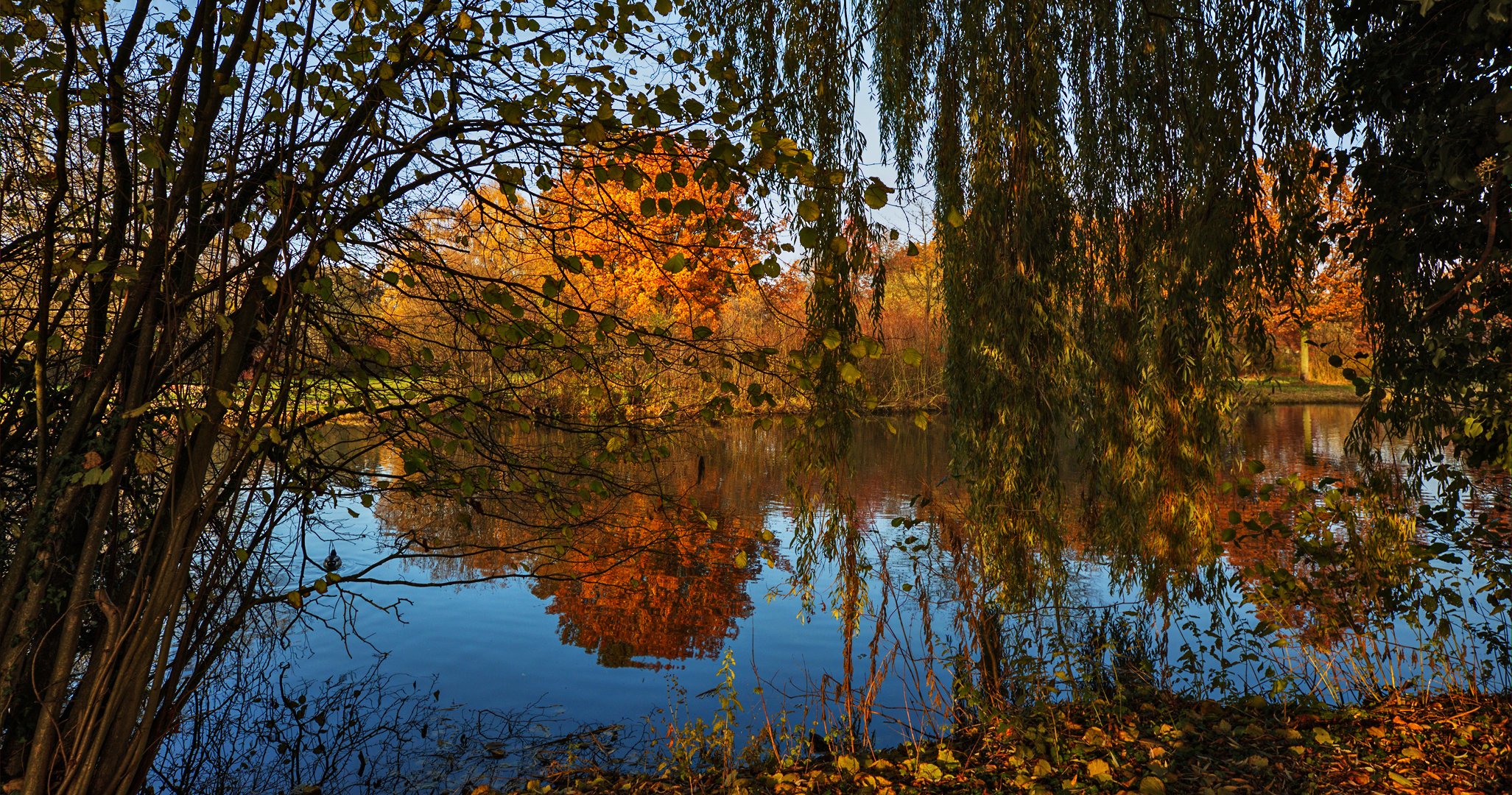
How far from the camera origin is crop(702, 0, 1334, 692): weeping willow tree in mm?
4160

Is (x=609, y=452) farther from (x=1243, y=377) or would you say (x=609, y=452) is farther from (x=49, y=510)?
(x=1243, y=377)

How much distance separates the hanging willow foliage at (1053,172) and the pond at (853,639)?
39cm

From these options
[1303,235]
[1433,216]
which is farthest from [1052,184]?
[1433,216]

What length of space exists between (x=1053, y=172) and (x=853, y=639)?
2667 millimetres

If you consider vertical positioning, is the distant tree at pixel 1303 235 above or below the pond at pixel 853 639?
above

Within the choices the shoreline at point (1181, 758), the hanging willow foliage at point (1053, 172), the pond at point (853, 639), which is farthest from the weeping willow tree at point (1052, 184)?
the shoreline at point (1181, 758)

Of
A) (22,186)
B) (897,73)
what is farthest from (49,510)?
(897,73)

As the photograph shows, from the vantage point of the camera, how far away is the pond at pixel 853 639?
3967mm

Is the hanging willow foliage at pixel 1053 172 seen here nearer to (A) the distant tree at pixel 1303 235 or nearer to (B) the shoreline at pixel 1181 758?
(A) the distant tree at pixel 1303 235

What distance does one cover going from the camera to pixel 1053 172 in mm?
4367

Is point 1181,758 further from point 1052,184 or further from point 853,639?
point 1052,184

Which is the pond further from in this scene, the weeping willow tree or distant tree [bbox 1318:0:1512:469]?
distant tree [bbox 1318:0:1512:469]

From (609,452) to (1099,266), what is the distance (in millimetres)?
2974

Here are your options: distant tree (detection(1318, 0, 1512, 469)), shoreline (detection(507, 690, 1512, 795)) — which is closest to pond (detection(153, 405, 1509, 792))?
shoreline (detection(507, 690, 1512, 795))
